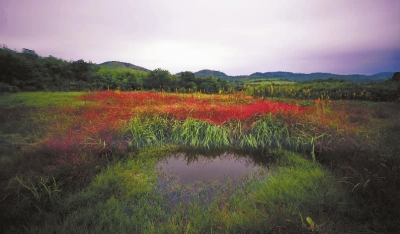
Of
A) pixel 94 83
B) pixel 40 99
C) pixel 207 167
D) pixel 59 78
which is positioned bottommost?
pixel 207 167

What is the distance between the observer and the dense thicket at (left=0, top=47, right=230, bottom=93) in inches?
175

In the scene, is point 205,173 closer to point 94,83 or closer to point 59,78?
point 59,78

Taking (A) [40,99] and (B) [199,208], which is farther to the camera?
(A) [40,99]

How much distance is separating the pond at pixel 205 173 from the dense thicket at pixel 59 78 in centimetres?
431

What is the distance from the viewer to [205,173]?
3.32m

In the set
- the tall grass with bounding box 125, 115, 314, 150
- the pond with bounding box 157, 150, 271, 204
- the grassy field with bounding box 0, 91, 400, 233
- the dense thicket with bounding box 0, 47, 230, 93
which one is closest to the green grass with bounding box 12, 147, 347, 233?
the grassy field with bounding box 0, 91, 400, 233

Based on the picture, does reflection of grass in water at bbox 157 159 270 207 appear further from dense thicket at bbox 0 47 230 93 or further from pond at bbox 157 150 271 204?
dense thicket at bbox 0 47 230 93

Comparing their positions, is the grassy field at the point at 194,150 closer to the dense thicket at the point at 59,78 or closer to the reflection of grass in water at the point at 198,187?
the reflection of grass in water at the point at 198,187

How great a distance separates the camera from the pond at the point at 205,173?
267 centimetres

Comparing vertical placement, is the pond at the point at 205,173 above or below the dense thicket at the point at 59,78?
below

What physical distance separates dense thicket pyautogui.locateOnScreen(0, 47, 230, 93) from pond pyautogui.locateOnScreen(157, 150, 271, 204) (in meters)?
4.31

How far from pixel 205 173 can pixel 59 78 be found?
20.4ft

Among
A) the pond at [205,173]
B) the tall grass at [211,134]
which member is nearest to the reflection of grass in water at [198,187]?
the pond at [205,173]

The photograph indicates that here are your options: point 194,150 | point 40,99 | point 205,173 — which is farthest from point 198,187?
point 40,99
